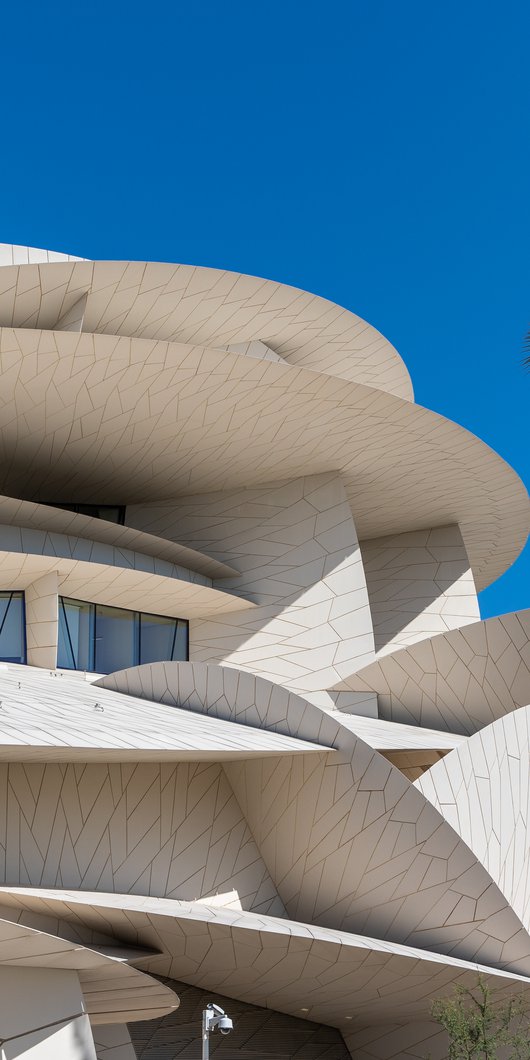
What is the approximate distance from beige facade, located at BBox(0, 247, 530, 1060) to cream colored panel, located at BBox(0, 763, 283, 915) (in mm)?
52

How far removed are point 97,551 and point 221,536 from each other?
16.5 ft

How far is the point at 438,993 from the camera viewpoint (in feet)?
59.7

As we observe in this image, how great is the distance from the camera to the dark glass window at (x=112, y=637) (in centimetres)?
2800

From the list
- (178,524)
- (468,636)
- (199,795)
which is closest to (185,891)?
(199,795)

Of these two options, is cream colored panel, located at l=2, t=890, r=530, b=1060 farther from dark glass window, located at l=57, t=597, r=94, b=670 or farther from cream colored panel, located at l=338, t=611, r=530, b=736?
dark glass window, located at l=57, t=597, r=94, b=670

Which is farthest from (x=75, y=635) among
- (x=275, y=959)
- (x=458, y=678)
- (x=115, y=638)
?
(x=275, y=959)

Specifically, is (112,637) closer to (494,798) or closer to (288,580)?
(288,580)

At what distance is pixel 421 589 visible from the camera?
1422 inches

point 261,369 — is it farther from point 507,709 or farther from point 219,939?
point 219,939

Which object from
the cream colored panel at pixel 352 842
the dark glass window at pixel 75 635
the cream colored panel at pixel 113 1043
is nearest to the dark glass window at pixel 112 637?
the dark glass window at pixel 75 635

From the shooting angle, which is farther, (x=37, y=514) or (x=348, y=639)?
(x=348, y=639)

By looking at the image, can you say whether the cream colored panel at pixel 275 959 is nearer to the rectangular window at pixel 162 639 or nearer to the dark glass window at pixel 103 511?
the rectangular window at pixel 162 639

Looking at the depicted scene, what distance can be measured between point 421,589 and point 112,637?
1155cm

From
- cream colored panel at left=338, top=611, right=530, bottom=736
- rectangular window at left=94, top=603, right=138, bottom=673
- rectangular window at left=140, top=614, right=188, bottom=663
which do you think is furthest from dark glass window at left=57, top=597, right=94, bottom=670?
cream colored panel at left=338, top=611, right=530, bottom=736
